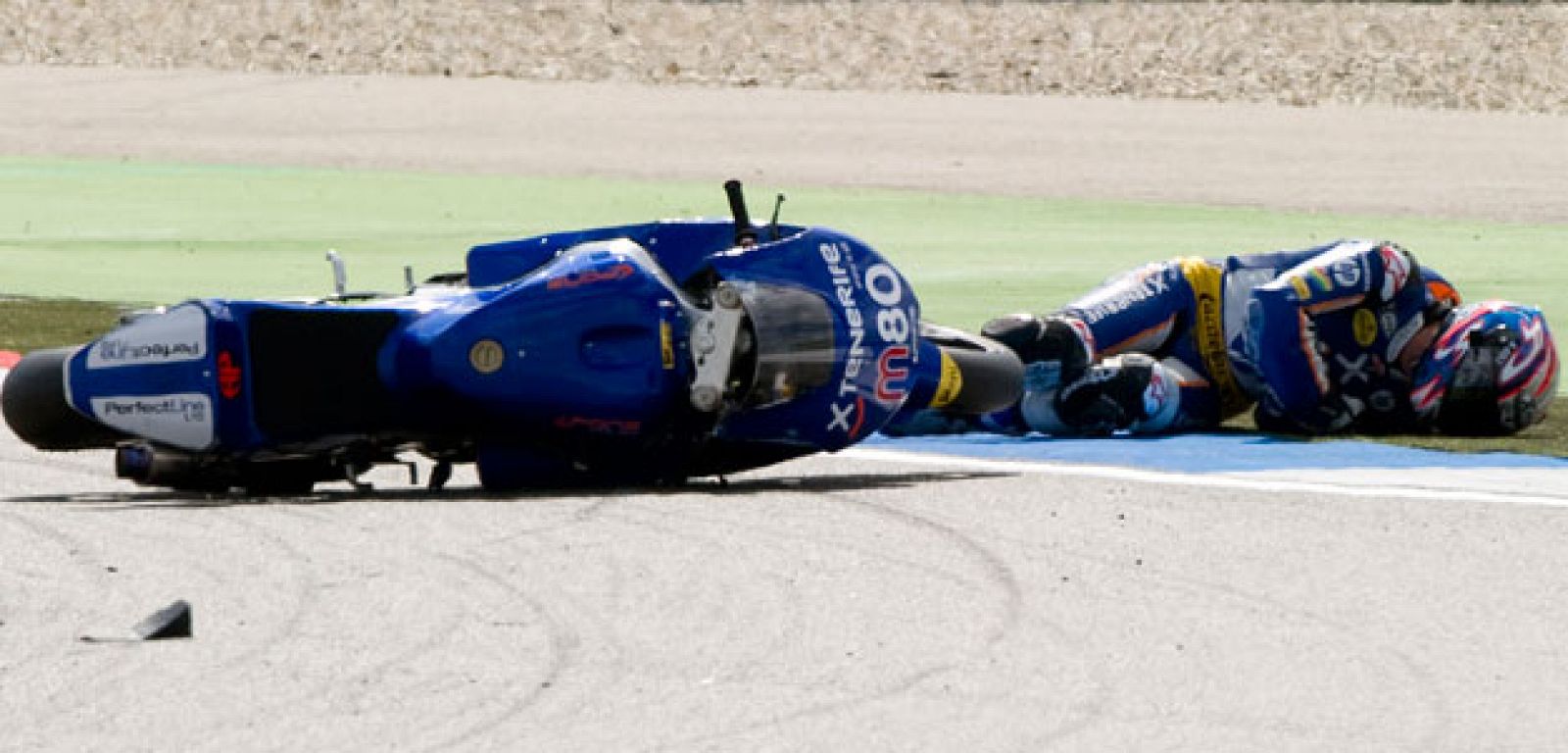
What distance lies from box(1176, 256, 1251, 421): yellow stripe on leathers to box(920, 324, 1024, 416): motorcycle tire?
130 centimetres

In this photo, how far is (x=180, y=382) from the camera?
9.55 meters

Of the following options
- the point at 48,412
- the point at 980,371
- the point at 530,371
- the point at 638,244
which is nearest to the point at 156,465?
the point at 48,412

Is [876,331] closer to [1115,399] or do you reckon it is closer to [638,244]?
[638,244]

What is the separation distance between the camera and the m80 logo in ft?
33.6

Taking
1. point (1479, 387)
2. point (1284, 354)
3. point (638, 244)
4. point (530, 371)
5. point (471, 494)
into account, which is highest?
point (638, 244)

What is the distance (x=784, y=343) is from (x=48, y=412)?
2.42 meters

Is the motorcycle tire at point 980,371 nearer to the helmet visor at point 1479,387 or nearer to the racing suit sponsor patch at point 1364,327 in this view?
the racing suit sponsor patch at point 1364,327

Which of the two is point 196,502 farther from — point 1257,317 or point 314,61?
point 314,61

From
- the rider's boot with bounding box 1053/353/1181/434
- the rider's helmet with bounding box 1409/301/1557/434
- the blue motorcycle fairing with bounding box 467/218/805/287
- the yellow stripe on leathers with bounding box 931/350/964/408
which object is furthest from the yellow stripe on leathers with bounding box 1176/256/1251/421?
the blue motorcycle fairing with bounding box 467/218/805/287

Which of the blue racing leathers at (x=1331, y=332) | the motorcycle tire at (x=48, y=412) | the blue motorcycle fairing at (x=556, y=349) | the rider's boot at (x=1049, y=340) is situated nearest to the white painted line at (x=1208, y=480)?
the rider's boot at (x=1049, y=340)

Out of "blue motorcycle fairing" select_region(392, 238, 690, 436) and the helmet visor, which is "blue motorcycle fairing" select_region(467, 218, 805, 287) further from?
the helmet visor

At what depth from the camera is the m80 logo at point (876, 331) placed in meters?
10.2

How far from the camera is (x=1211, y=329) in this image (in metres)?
12.2

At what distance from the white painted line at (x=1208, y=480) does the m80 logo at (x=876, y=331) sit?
0.74 meters
